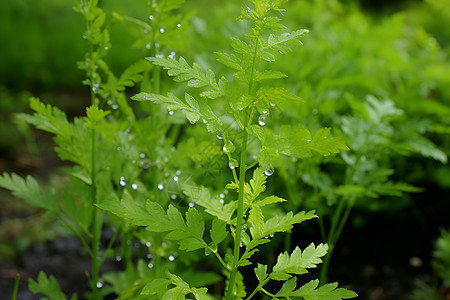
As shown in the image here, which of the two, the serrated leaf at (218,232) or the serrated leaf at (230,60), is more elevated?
the serrated leaf at (230,60)

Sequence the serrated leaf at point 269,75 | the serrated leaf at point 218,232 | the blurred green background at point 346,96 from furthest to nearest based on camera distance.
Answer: the blurred green background at point 346,96 < the serrated leaf at point 218,232 < the serrated leaf at point 269,75

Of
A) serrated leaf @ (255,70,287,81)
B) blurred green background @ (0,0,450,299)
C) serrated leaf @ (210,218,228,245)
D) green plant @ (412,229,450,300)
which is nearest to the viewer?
serrated leaf @ (255,70,287,81)

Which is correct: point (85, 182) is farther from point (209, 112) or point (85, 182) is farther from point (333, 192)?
point (333, 192)

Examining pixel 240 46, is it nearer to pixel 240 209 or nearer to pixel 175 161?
pixel 240 209

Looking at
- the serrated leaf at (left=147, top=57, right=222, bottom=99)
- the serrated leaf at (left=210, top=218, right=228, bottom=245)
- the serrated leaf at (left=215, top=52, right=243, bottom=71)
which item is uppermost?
the serrated leaf at (left=215, top=52, right=243, bottom=71)

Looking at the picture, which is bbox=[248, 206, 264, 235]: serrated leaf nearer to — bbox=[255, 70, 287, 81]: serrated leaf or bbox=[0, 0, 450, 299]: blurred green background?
bbox=[255, 70, 287, 81]: serrated leaf

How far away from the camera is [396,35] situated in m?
3.45

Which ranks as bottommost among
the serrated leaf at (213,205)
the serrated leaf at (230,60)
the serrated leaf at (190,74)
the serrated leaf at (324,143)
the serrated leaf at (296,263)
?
the serrated leaf at (296,263)

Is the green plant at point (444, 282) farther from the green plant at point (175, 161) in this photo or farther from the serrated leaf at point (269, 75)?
the serrated leaf at point (269, 75)

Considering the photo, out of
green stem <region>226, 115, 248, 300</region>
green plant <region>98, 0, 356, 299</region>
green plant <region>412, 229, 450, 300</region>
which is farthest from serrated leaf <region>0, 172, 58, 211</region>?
green plant <region>412, 229, 450, 300</region>

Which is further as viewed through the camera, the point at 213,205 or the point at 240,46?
the point at 213,205

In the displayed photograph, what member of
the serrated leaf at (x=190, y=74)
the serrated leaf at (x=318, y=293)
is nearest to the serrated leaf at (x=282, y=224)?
the serrated leaf at (x=318, y=293)

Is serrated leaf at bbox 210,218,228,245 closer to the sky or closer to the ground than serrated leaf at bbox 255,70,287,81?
closer to the ground

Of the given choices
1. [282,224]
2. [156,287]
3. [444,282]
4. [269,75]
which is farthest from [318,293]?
[444,282]
